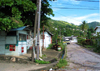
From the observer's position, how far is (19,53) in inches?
354

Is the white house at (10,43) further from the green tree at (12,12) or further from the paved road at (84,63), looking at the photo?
the paved road at (84,63)

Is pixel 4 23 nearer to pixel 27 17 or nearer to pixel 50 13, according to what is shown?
pixel 27 17

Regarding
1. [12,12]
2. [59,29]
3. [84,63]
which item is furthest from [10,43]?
[59,29]

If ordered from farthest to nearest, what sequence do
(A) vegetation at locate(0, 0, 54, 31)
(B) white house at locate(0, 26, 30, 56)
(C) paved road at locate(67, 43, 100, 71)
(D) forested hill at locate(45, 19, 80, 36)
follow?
(D) forested hill at locate(45, 19, 80, 36) < (B) white house at locate(0, 26, 30, 56) < (A) vegetation at locate(0, 0, 54, 31) < (C) paved road at locate(67, 43, 100, 71)

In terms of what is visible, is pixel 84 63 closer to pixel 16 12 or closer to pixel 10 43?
pixel 10 43

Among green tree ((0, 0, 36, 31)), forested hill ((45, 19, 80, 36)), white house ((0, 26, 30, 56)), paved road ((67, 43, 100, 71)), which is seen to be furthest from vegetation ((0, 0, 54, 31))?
forested hill ((45, 19, 80, 36))

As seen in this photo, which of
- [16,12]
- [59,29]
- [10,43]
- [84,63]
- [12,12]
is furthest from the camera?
[59,29]

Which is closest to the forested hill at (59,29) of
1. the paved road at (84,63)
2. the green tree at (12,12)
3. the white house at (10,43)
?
the paved road at (84,63)

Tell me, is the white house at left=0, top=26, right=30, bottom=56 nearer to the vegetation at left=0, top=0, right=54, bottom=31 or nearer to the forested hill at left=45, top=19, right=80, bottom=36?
the vegetation at left=0, top=0, right=54, bottom=31

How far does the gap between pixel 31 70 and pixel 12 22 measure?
3691 millimetres

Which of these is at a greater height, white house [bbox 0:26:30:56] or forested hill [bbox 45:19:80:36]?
forested hill [bbox 45:19:80:36]

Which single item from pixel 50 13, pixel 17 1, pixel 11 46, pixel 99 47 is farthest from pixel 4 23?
pixel 99 47

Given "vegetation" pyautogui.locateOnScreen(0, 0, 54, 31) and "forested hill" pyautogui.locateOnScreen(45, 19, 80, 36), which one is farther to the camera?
"forested hill" pyautogui.locateOnScreen(45, 19, 80, 36)

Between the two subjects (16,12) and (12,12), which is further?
(16,12)
